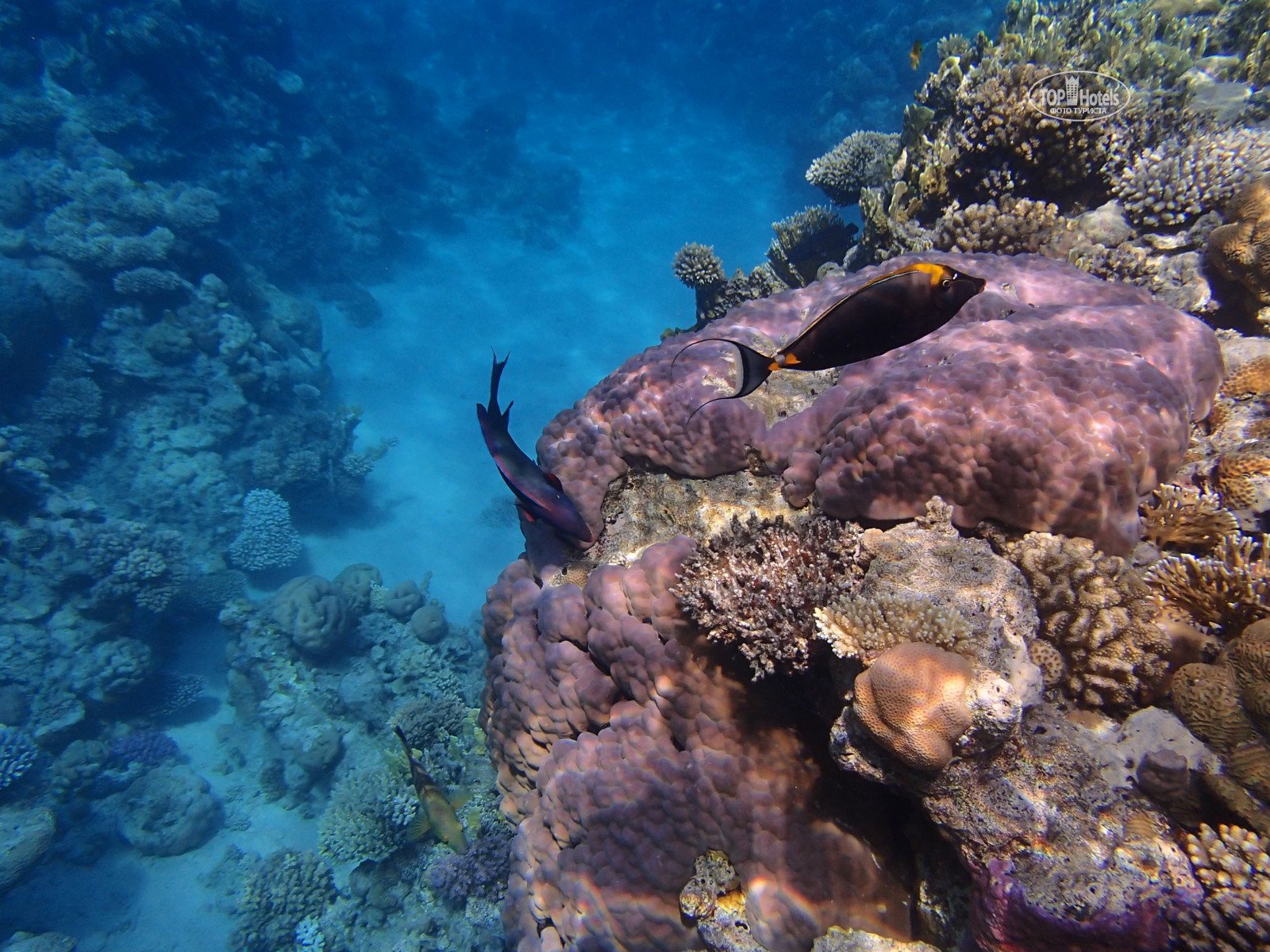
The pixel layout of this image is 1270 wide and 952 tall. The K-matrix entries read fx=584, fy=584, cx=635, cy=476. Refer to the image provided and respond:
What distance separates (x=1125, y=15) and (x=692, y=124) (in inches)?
1175

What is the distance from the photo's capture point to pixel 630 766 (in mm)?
3215

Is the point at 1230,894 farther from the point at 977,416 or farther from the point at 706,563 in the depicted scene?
the point at 706,563

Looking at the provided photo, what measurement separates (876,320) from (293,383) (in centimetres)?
2020

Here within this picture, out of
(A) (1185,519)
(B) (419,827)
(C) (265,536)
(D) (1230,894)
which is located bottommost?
(D) (1230,894)

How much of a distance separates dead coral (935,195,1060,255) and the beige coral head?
4531 mm

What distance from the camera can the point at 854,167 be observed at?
759 centimetres

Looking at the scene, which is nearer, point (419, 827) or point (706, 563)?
point (706, 563)

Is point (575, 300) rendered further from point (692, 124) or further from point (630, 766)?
point (630, 766)

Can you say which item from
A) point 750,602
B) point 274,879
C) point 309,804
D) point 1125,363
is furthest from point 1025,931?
point 309,804

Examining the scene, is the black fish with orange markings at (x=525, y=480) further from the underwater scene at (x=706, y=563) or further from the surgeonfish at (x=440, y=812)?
the surgeonfish at (x=440, y=812)

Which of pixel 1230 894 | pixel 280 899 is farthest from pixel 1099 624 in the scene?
pixel 280 899

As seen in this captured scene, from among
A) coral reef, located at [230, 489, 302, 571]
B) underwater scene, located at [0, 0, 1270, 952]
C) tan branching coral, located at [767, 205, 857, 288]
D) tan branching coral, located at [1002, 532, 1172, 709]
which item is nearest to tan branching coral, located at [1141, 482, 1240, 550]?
underwater scene, located at [0, 0, 1270, 952]

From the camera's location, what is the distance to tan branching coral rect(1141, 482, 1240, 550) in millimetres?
2811

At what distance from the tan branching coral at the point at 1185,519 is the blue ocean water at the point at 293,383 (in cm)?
703
